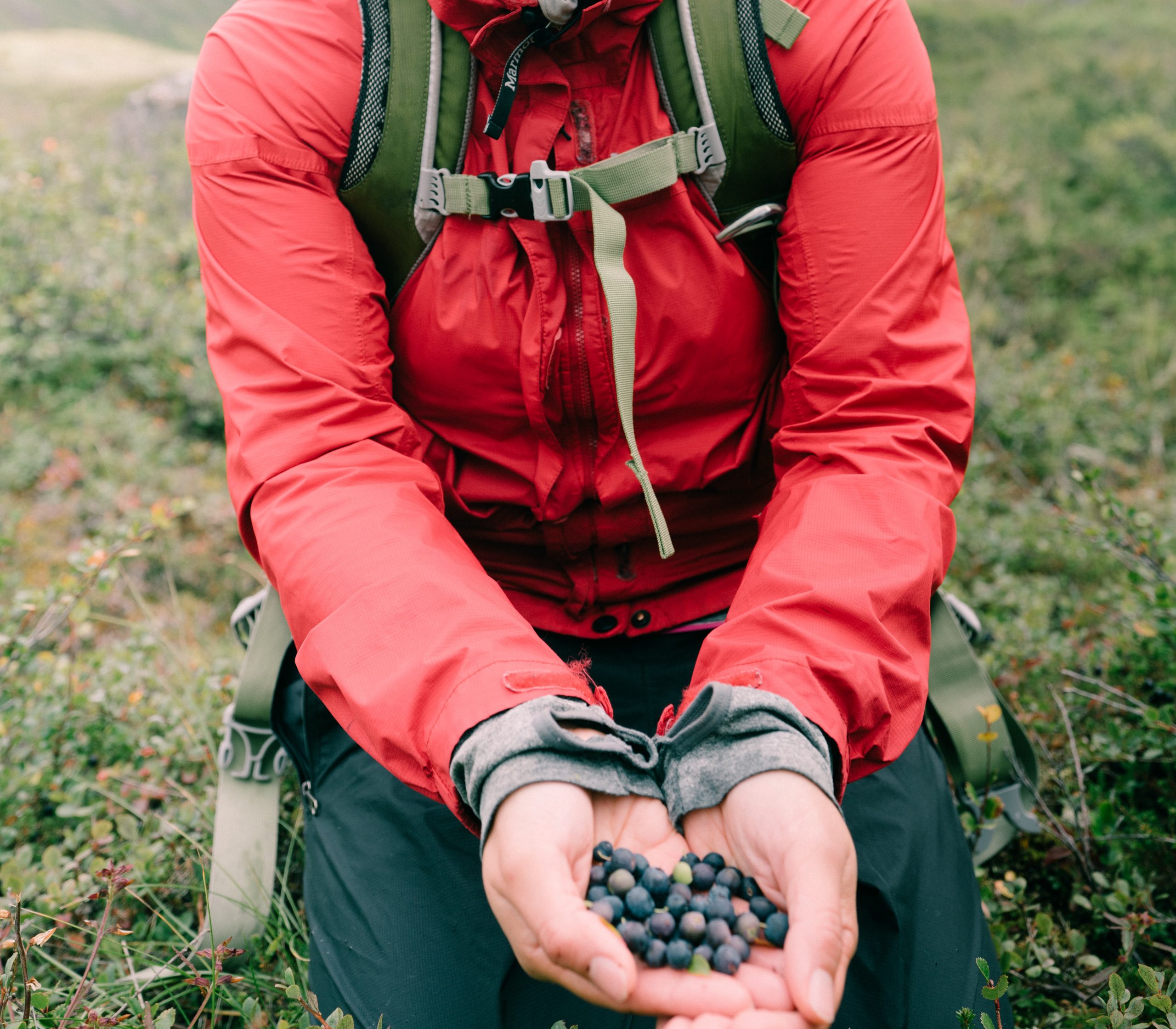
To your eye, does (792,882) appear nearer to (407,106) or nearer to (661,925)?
(661,925)

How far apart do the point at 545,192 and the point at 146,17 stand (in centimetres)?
1238

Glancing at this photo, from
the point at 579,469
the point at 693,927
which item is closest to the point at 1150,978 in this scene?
the point at 693,927

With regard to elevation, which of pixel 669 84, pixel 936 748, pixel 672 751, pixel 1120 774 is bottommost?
pixel 1120 774

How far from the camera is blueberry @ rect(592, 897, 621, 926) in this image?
1.31 meters

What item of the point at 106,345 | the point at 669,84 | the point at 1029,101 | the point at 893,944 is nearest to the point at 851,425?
the point at 669,84

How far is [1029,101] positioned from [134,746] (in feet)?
28.5

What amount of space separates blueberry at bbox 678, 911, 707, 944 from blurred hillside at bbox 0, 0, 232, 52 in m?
12.2

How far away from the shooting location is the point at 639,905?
1.33m

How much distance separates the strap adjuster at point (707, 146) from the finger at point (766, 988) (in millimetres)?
1546

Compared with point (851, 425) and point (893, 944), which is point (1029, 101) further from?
point (893, 944)

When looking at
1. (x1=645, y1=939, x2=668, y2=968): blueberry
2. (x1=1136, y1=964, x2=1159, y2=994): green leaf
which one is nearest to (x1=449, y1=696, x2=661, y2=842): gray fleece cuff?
(x1=645, y1=939, x2=668, y2=968): blueberry

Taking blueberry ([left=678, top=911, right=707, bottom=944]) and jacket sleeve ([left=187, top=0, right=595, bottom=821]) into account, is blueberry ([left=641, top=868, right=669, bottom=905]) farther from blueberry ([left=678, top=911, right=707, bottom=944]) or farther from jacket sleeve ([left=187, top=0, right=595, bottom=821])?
jacket sleeve ([left=187, top=0, right=595, bottom=821])

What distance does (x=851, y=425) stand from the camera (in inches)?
77.9

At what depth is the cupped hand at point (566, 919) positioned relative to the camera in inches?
47.9
